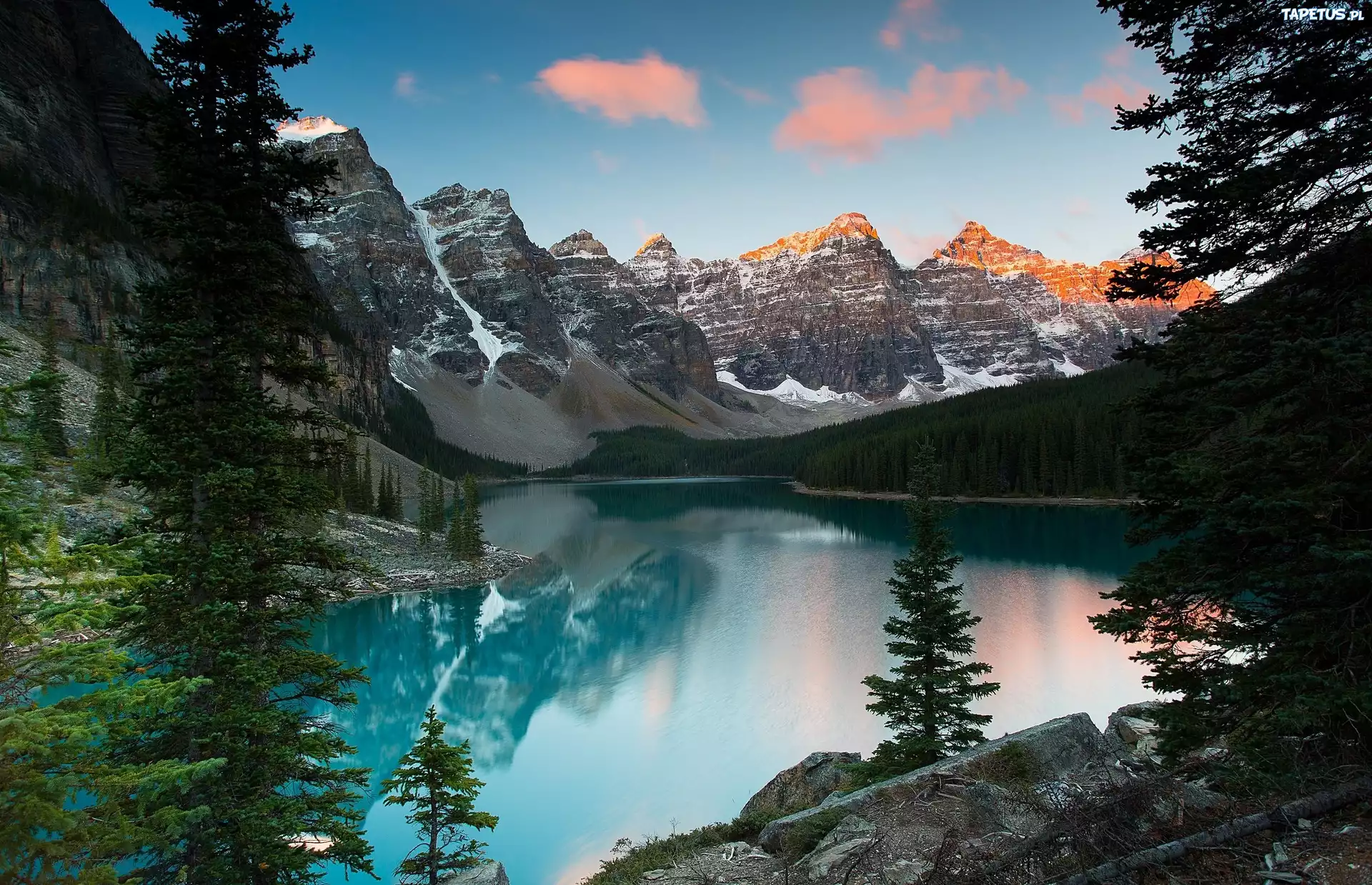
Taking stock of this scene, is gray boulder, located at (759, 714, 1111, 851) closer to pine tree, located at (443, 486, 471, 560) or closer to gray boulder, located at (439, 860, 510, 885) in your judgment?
gray boulder, located at (439, 860, 510, 885)

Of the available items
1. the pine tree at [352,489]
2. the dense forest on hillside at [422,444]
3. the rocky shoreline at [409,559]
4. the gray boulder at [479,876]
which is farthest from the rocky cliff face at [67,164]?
the gray boulder at [479,876]

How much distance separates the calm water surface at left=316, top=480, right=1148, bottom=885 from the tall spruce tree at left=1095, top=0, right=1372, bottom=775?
11.3ft

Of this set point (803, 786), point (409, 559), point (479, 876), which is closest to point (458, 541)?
point (409, 559)

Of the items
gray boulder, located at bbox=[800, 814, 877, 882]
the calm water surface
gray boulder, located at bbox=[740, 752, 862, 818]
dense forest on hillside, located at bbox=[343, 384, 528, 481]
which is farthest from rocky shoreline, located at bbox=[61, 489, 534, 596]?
dense forest on hillside, located at bbox=[343, 384, 528, 481]

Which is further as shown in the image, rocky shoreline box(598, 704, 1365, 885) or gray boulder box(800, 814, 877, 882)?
gray boulder box(800, 814, 877, 882)

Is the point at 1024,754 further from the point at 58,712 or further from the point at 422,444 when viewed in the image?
the point at 422,444

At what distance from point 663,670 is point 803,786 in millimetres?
15913

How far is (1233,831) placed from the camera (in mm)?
4414

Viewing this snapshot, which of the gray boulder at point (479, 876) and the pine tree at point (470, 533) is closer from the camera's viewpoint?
the gray boulder at point (479, 876)

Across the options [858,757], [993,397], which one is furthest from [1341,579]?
[993,397]

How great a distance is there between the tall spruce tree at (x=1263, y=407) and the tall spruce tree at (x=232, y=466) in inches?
400

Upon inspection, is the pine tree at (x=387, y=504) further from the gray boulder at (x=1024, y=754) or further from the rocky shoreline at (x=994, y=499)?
the gray boulder at (x=1024, y=754)

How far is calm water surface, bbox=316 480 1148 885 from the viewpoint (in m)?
18.4

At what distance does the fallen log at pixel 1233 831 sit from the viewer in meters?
4.38
